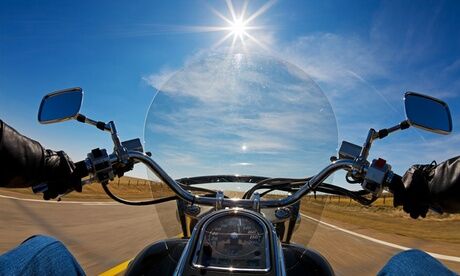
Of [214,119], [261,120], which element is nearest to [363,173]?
[261,120]

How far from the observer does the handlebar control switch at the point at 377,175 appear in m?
1.98

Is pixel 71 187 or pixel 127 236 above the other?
Result: pixel 71 187

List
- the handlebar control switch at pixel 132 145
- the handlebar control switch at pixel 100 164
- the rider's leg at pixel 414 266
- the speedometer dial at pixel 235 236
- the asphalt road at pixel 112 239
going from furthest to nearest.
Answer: the asphalt road at pixel 112 239
the handlebar control switch at pixel 132 145
the handlebar control switch at pixel 100 164
the speedometer dial at pixel 235 236
the rider's leg at pixel 414 266

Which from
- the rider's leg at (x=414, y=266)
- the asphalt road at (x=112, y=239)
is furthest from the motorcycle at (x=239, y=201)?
the asphalt road at (x=112, y=239)

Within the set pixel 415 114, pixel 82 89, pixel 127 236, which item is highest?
pixel 82 89

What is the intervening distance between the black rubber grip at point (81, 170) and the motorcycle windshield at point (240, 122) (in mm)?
571

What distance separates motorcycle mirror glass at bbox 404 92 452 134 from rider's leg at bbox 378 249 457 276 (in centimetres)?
93

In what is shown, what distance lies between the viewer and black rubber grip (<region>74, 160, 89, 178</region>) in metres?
2.02

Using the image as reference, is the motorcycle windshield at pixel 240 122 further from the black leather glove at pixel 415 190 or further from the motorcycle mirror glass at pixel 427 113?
the black leather glove at pixel 415 190

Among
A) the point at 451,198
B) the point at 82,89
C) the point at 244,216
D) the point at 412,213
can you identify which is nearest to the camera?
the point at 244,216

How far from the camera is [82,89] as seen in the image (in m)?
2.44

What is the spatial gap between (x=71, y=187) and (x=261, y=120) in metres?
1.20

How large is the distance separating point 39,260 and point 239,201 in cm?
99

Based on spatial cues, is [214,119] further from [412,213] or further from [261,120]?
[412,213]
